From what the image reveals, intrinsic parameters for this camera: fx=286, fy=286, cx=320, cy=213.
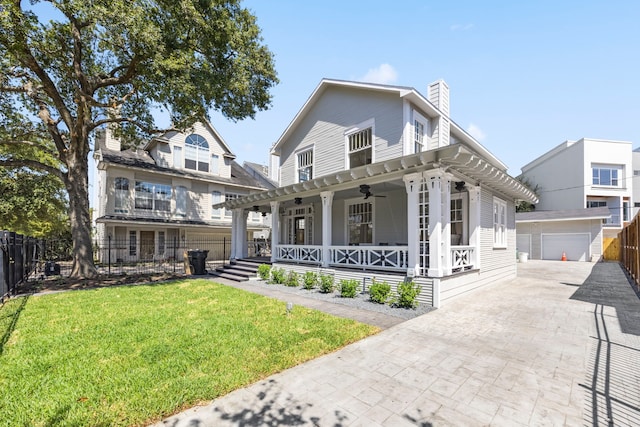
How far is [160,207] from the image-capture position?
66.8ft

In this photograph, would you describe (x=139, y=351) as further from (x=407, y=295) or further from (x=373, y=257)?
(x=373, y=257)

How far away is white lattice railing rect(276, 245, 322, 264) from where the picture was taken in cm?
1088

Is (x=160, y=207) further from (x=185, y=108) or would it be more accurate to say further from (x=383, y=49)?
(x=383, y=49)

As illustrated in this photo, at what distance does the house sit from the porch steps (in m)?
22.2

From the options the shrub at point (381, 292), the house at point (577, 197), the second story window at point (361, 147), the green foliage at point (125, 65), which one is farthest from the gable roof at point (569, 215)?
the green foliage at point (125, 65)

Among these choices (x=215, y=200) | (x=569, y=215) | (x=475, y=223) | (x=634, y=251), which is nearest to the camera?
(x=475, y=223)

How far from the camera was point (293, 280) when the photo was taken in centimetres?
1018

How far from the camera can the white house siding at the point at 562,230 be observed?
21.0 m

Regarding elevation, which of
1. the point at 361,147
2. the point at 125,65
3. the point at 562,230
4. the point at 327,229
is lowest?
the point at 562,230

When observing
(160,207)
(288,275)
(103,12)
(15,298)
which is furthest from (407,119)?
(160,207)

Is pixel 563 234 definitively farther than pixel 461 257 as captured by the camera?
Yes

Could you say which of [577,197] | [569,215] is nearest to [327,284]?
[569,215]

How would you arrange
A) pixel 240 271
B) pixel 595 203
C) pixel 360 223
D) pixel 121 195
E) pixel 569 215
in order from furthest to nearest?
pixel 595 203 < pixel 569 215 < pixel 121 195 < pixel 240 271 < pixel 360 223

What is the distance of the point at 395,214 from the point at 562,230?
19900 mm
